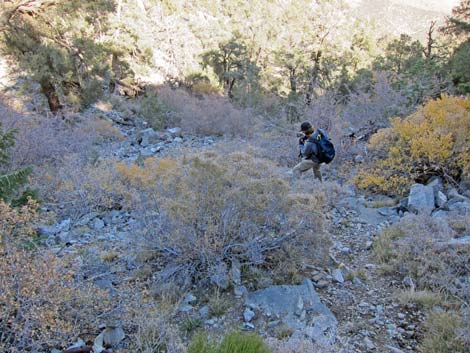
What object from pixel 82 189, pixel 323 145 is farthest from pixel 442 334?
pixel 82 189

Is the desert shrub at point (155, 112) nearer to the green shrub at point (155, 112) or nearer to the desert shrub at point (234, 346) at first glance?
Result: the green shrub at point (155, 112)

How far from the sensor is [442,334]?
274 cm

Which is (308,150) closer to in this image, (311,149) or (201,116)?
(311,149)

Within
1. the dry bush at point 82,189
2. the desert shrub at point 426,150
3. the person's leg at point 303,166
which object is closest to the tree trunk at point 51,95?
the dry bush at point 82,189

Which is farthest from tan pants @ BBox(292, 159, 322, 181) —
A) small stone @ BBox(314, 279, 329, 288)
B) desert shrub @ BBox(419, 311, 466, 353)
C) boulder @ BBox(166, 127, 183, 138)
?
boulder @ BBox(166, 127, 183, 138)

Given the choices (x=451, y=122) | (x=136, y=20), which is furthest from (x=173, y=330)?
(x=136, y=20)

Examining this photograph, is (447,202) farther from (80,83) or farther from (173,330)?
(80,83)

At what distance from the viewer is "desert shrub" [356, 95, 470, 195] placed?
6031 millimetres

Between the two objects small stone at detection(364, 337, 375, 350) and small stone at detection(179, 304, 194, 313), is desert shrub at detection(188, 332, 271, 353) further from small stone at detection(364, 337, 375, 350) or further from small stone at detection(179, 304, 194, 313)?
small stone at detection(364, 337, 375, 350)

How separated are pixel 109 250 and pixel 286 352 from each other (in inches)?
104

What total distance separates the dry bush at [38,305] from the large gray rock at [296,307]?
1.38 metres

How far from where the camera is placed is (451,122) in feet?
20.3

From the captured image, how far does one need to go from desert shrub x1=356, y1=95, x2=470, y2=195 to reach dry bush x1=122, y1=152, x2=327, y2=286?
333 centimetres

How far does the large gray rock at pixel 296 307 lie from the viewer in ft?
9.48
